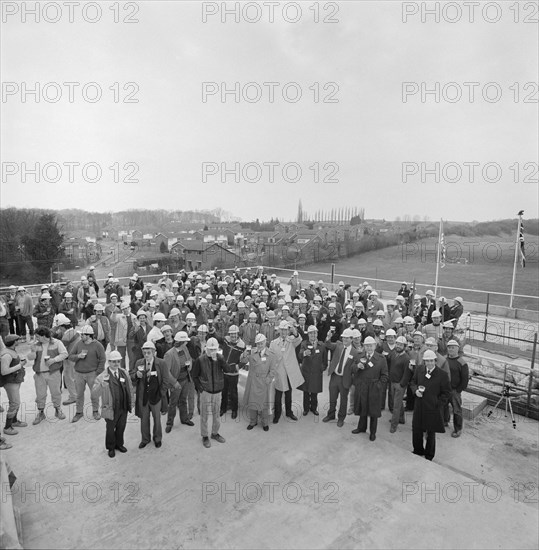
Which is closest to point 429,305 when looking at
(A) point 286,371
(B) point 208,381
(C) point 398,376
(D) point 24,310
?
(C) point 398,376

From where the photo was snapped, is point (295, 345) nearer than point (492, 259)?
Yes

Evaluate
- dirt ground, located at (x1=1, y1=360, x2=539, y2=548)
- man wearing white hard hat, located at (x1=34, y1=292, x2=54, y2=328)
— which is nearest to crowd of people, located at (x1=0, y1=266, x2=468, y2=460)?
dirt ground, located at (x1=1, y1=360, x2=539, y2=548)

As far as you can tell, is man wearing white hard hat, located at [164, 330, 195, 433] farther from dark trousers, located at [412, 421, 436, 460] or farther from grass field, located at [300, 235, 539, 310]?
grass field, located at [300, 235, 539, 310]

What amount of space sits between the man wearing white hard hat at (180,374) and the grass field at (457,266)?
30.9 meters

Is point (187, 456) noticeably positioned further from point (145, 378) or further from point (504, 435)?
point (504, 435)

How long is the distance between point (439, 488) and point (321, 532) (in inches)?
66.6

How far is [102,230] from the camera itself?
10238cm

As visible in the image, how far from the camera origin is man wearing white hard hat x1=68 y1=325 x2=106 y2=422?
6.41 metres

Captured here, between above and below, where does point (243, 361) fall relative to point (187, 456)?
above

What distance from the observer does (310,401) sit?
22.5 feet

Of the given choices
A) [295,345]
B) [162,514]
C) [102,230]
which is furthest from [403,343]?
[102,230]

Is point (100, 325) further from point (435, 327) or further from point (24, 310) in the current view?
point (435, 327)

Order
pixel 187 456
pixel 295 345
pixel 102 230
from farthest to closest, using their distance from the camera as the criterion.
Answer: pixel 102 230 → pixel 295 345 → pixel 187 456

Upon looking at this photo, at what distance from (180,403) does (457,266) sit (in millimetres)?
54247
